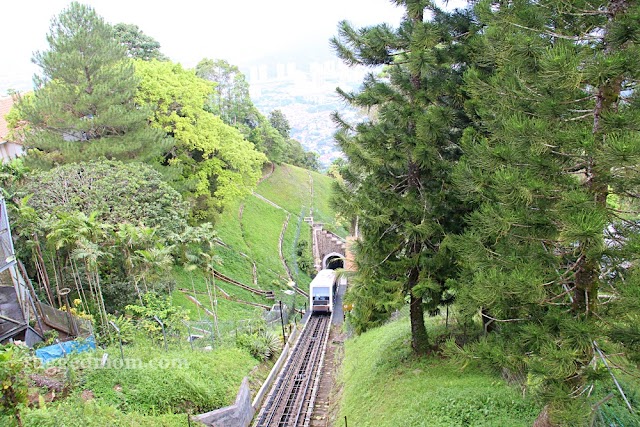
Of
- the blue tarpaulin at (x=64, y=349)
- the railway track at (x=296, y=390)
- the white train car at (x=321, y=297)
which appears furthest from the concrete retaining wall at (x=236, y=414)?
Answer: the white train car at (x=321, y=297)

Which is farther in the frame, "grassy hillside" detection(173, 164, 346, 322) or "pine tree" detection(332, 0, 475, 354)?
"grassy hillside" detection(173, 164, 346, 322)

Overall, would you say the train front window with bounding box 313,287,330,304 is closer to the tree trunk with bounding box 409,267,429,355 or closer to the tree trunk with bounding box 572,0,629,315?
the tree trunk with bounding box 409,267,429,355

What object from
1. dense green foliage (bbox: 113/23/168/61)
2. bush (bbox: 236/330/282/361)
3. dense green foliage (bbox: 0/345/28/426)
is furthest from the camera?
dense green foliage (bbox: 113/23/168/61)

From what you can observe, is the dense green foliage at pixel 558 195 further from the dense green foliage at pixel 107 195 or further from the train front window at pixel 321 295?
the train front window at pixel 321 295

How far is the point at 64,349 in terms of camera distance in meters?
10.8

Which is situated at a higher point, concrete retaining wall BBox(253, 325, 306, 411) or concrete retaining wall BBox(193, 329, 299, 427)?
concrete retaining wall BBox(193, 329, 299, 427)

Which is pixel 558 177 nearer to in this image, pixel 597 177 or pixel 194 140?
pixel 597 177

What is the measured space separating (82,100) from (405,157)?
46.3 ft

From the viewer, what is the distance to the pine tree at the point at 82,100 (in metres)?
17.9

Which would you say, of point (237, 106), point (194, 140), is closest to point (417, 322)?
point (194, 140)

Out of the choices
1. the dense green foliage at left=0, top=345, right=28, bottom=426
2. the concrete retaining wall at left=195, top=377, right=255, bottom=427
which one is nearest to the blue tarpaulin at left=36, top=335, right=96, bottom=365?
the dense green foliage at left=0, top=345, right=28, bottom=426

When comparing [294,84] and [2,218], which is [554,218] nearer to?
[2,218]

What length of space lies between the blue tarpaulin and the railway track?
4678mm

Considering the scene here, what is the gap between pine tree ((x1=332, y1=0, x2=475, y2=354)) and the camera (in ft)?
32.6
